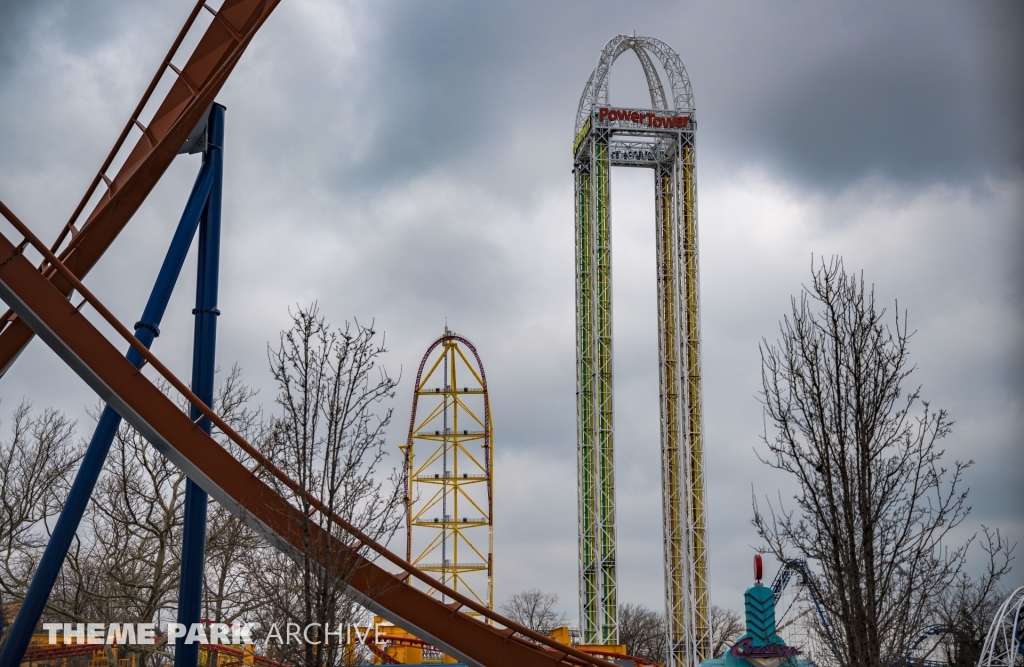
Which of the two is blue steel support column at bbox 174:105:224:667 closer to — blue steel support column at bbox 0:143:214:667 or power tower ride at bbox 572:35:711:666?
blue steel support column at bbox 0:143:214:667

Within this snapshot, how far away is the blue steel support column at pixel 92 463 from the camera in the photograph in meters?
→ 8.82

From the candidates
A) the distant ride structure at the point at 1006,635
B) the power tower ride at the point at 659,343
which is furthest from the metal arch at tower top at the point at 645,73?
the distant ride structure at the point at 1006,635

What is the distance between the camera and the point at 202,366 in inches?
377

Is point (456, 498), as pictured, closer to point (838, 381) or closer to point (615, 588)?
point (615, 588)

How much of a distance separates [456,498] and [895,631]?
81.2 ft

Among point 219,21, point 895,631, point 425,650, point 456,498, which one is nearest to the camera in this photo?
point 895,631

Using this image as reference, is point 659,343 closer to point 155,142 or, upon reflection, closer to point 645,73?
point 645,73

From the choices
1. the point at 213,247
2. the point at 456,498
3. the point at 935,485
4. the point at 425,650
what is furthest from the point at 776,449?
the point at 456,498

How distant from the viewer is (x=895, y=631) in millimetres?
7609

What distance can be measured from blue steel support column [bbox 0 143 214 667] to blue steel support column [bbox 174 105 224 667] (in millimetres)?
183

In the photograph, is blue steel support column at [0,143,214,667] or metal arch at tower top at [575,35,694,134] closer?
blue steel support column at [0,143,214,667]

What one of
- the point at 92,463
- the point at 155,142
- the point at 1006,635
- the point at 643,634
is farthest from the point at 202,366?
the point at 643,634

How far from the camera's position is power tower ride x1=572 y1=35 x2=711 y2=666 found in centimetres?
3366

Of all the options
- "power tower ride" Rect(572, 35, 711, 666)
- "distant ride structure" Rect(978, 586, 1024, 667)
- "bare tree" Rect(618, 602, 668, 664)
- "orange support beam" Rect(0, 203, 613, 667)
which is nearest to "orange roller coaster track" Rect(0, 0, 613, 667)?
"orange support beam" Rect(0, 203, 613, 667)
